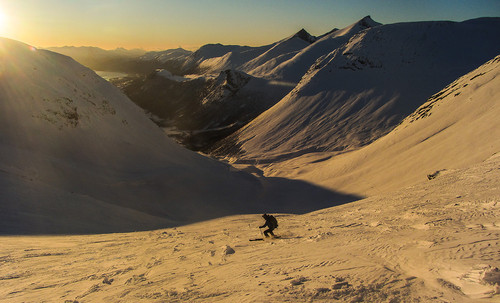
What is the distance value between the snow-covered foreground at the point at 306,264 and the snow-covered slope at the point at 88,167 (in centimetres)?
416

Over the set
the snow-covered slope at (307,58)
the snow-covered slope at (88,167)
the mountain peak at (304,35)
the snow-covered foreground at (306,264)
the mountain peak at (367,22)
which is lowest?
the snow-covered foreground at (306,264)

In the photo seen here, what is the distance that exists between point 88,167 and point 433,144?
20.5m

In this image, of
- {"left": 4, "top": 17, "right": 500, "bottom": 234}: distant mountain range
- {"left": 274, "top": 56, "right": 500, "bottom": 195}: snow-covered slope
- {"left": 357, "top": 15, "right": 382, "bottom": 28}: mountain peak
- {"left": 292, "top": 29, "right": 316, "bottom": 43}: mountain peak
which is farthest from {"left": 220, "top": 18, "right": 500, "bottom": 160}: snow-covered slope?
{"left": 292, "top": 29, "right": 316, "bottom": 43}: mountain peak

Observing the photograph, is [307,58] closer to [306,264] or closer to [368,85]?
[368,85]

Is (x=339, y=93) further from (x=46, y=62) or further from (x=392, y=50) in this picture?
(x=46, y=62)

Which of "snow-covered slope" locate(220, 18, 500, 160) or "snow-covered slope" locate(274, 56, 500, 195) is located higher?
"snow-covered slope" locate(220, 18, 500, 160)

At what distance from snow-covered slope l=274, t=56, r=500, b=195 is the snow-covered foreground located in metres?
10.7

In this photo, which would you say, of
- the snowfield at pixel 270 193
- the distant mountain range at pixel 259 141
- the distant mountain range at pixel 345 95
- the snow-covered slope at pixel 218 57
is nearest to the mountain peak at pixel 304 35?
the snow-covered slope at pixel 218 57

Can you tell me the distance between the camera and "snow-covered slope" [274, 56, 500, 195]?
17736 mm

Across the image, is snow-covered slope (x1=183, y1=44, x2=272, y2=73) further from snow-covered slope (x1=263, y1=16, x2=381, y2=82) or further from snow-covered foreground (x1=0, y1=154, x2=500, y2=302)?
snow-covered foreground (x1=0, y1=154, x2=500, y2=302)

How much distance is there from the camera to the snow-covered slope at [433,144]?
17.7 metres

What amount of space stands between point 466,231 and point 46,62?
2739cm

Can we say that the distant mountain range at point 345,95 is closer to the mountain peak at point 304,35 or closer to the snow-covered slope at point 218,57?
the snow-covered slope at point 218,57

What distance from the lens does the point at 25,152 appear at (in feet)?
56.0
